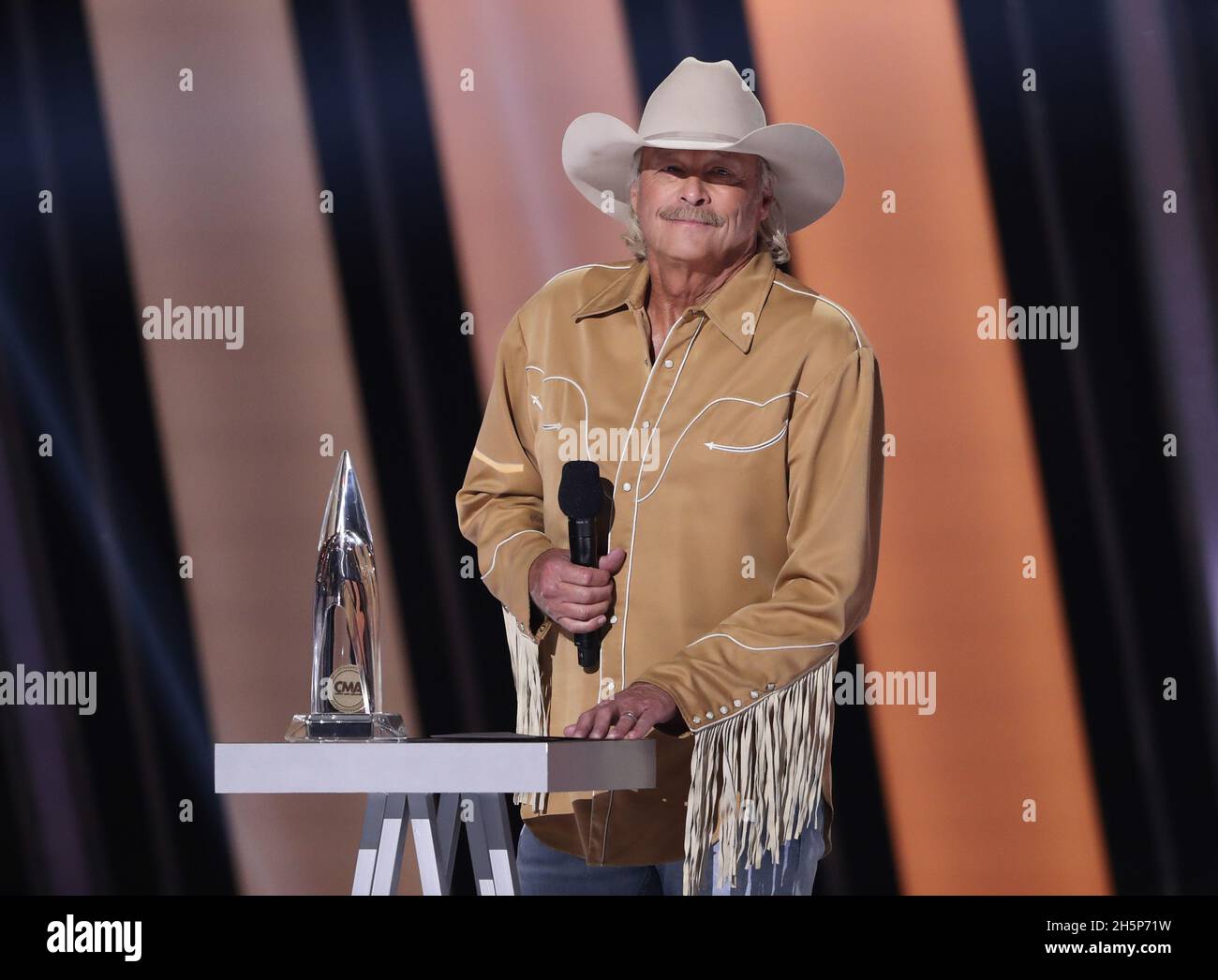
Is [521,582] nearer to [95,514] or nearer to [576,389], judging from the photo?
[576,389]

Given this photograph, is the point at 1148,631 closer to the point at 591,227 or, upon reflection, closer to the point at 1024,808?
the point at 1024,808

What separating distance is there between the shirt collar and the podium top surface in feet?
3.26

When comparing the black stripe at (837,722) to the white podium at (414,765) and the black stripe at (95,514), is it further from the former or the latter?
the white podium at (414,765)

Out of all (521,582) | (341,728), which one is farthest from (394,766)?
(521,582)

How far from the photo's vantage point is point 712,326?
293cm

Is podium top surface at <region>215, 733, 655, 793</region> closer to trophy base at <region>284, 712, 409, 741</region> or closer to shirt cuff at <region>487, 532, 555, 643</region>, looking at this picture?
trophy base at <region>284, 712, 409, 741</region>

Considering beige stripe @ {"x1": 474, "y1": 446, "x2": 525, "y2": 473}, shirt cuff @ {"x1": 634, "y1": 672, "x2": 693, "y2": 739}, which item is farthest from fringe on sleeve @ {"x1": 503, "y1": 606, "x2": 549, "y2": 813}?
shirt cuff @ {"x1": 634, "y1": 672, "x2": 693, "y2": 739}

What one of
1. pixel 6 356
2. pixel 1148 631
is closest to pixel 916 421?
pixel 1148 631

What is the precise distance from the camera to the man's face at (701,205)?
2922 millimetres

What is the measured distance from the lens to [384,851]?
2316mm

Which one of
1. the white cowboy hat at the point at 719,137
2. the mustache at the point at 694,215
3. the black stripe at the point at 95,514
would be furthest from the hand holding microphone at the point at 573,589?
the black stripe at the point at 95,514

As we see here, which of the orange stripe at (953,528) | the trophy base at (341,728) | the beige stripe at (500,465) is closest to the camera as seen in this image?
the trophy base at (341,728)

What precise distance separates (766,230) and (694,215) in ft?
0.80

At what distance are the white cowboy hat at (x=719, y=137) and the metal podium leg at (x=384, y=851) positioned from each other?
4.16 feet
